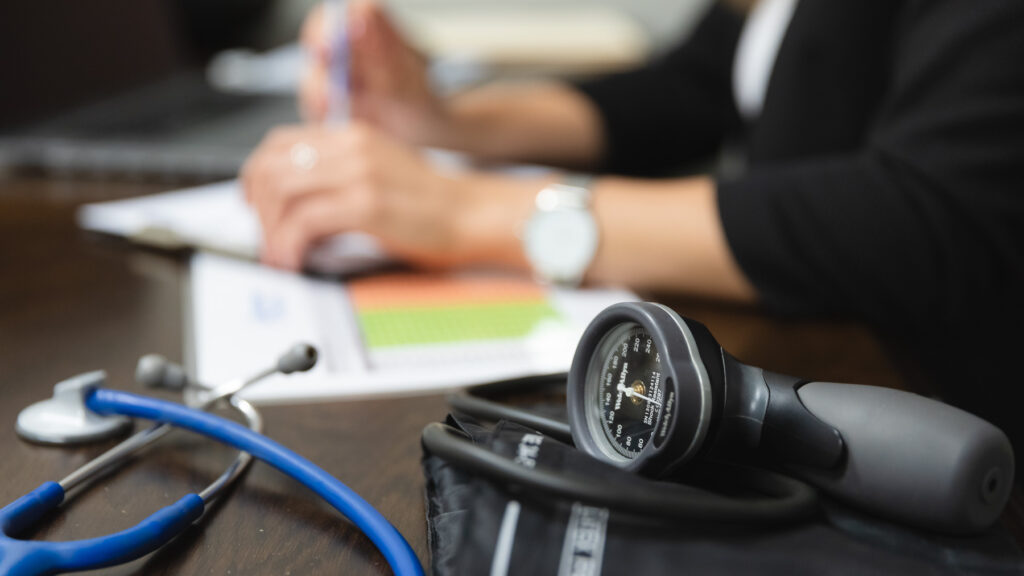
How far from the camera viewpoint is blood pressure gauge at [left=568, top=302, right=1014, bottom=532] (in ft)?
1.00

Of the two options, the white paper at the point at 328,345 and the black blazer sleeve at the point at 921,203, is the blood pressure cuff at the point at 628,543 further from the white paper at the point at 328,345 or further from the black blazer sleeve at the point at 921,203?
the black blazer sleeve at the point at 921,203

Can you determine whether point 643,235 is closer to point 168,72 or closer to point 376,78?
point 376,78

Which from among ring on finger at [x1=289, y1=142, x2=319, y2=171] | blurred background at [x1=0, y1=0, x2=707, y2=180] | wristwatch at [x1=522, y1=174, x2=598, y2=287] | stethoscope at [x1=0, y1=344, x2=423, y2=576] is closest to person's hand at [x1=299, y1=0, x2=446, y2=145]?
blurred background at [x1=0, y1=0, x2=707, y2=180]

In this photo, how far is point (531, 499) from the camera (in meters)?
0.29

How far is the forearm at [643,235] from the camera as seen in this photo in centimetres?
64

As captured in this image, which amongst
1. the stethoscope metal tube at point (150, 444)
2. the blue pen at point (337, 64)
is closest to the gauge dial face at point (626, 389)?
the stethoscope metal tube at point (150, 444)

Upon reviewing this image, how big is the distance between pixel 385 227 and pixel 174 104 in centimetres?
61

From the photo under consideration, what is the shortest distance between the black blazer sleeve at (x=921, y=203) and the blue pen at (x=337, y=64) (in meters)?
0.47

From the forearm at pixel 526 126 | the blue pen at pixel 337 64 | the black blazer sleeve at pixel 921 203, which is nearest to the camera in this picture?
the black blazer sleeve at pixel 921 203

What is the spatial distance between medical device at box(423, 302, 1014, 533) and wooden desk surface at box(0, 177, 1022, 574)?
2.7 inches

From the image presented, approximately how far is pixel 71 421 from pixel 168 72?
1259mm

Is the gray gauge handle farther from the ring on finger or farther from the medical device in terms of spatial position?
the ring on finger

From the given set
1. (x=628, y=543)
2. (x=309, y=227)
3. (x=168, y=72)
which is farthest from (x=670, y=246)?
(x=168, y=72)

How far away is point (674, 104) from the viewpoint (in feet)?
3.96
